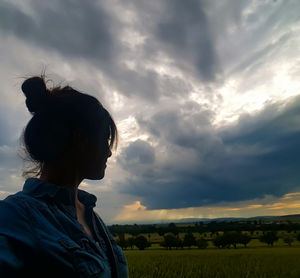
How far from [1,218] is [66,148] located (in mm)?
672

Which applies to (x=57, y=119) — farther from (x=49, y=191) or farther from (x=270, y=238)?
(x=270, y=238)

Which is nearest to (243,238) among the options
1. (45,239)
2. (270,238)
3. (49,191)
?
(270,238)

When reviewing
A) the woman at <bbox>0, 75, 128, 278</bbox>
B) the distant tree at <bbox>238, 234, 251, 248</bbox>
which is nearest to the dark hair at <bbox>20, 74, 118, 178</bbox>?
the woman at <bbox>0, 75, 128, 278</bbox>

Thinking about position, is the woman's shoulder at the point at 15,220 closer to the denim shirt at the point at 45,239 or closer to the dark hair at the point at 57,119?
the denim shirt at the point at 45,239

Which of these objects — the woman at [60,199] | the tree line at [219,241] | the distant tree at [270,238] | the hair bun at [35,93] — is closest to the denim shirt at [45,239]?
the woman at [60,199]

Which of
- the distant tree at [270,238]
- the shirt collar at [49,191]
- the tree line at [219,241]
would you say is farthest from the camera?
the tree line at [219,241]

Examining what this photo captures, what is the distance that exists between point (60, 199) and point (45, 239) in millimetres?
434

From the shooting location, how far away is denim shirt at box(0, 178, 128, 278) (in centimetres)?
118

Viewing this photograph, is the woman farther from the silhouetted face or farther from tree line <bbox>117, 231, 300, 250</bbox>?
tree line <bbox>117, 231, 300, 250</bbox>

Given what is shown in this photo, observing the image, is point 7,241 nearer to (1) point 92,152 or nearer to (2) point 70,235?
(2) point 70,235

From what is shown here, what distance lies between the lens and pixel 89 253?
58.1 inches

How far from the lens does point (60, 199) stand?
169cm

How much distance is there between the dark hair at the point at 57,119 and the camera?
1.81 metres

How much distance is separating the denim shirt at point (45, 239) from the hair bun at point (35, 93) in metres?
0.56
